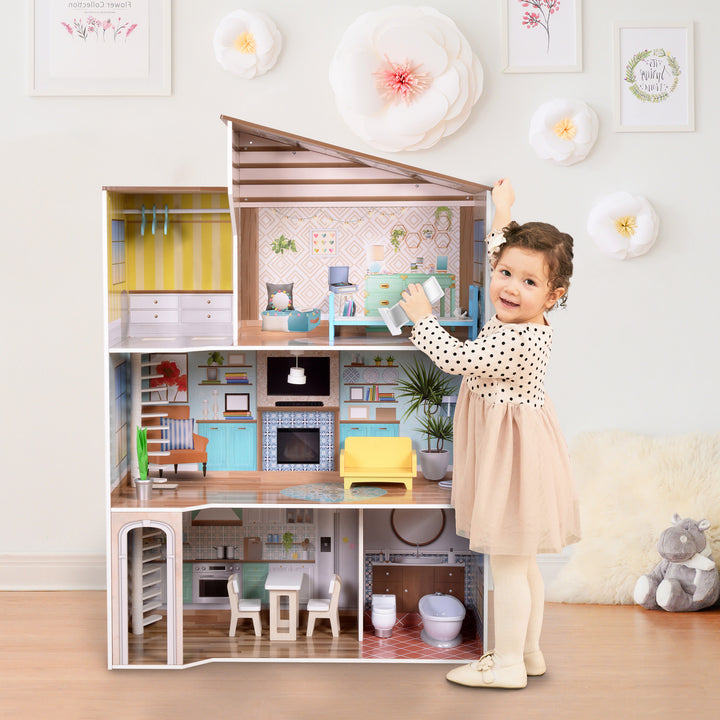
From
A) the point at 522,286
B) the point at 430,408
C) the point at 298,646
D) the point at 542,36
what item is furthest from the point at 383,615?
the point at 542,36

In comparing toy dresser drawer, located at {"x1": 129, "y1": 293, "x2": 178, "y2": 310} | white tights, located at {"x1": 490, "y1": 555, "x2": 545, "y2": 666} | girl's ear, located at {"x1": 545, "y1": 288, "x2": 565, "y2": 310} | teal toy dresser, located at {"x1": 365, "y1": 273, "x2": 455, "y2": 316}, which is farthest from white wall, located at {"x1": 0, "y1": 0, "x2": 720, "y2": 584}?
white tights, located at {"x1": 490, "y1": 555, "x2": 545, "y2": 666}

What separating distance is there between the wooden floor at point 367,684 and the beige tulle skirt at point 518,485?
58 cm

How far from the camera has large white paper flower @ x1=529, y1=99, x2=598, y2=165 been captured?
13.8 ft

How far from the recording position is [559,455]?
3.51 metres

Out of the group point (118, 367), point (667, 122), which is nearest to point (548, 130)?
point (667, 122)

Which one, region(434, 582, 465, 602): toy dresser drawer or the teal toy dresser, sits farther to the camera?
region(434, 582, 465, 602): toy dresser drawer

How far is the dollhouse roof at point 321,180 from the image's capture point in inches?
161

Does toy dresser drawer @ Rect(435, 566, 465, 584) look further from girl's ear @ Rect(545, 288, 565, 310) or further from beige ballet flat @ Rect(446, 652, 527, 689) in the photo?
girl's ear @ Rect(545, 288, 565, 310)

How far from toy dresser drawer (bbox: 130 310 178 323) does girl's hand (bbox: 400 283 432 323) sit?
1.14 meters

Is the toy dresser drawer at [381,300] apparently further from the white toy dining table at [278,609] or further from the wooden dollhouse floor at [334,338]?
the white toy dining table at [278,609]

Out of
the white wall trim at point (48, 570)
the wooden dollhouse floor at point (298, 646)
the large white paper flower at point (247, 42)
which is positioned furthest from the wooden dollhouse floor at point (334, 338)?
the white wall trim at point (48, 570)

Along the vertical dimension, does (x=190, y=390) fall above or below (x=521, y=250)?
below

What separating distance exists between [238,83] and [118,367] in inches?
57.5

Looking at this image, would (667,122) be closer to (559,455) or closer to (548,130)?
(548,130)
